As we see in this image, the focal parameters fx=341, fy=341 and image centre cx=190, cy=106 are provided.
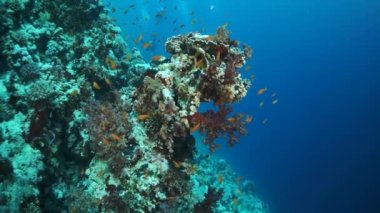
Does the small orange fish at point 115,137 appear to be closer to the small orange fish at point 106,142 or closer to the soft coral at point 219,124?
the small orange fish at point 106,142

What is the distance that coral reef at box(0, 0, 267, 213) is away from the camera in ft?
20.7

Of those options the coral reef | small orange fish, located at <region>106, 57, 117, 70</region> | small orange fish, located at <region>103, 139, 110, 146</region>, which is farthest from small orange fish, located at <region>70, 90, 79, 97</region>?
small orange fish, located at <region>106, 57, 117, 70</region>

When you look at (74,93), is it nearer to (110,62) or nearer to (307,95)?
(110,62)

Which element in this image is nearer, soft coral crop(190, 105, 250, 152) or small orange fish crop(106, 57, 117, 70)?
soft coral crop(190, 105, 250, 152)

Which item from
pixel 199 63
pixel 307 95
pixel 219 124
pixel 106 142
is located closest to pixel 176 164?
pixel 219 124

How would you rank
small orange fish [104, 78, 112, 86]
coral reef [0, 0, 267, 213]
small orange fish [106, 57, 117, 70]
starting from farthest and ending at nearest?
1. small orange fish [106, 57, 117, 70]
2. small orange fish [104, 78, 112, 86]
3. coral reef [0, 0, 267, 213]

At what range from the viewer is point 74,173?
7.28m

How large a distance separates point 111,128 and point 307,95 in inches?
4369

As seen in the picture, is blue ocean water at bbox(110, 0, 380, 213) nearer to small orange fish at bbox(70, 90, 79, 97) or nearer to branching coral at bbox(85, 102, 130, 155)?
small orange fish at bbox(70, 90, 79, 97)

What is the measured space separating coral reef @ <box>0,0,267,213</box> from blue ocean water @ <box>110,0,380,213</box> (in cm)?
1313

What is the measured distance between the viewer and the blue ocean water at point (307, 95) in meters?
52.5

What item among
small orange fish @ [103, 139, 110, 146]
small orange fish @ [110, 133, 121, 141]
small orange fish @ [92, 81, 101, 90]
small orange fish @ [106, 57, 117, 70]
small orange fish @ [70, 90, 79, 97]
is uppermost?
small orange fish @ [106, 57, 117, 70]

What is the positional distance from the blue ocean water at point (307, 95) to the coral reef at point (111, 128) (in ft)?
43.1

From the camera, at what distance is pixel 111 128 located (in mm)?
6703
